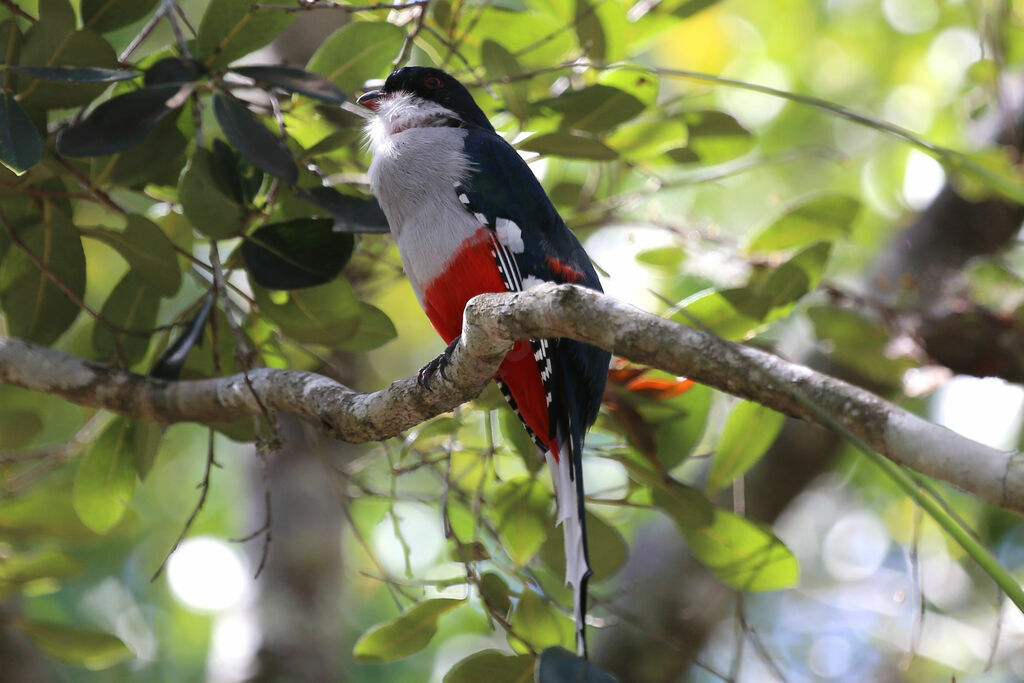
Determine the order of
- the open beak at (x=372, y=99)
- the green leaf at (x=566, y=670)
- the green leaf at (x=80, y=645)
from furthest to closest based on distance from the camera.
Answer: the green leaf at (x=80, y=645) < the open beak at (x=372, y=99) < the green leaf at (x=566, y=670)

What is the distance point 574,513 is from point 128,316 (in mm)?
1414

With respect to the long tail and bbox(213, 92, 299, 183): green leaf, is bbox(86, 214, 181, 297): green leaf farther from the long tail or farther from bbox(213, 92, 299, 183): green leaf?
the long tail

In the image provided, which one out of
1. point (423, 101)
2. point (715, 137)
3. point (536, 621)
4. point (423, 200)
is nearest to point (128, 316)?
point (423, 200)

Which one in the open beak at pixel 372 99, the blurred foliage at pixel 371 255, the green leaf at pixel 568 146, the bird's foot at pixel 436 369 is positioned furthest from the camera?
the open beak at pixel 372 99

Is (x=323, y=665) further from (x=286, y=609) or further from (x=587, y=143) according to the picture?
(x=587, y=143)

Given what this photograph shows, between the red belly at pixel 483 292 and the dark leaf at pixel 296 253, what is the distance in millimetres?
251

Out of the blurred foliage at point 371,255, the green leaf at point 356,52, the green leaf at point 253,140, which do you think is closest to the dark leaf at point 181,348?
the blurred foliage at point 371,255

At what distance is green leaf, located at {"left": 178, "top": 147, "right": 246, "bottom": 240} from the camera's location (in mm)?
2379

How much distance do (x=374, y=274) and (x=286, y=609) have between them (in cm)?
145

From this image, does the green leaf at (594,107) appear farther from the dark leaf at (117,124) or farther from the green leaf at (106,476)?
the green leaf at (106,476)

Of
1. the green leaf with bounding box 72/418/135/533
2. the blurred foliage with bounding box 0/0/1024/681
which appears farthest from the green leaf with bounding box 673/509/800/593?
the green leaf with bounding box 72/418/135/533

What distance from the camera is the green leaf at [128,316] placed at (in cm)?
277

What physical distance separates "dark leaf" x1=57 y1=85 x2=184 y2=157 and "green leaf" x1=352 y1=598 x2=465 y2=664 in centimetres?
132

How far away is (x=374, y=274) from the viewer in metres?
3.58
